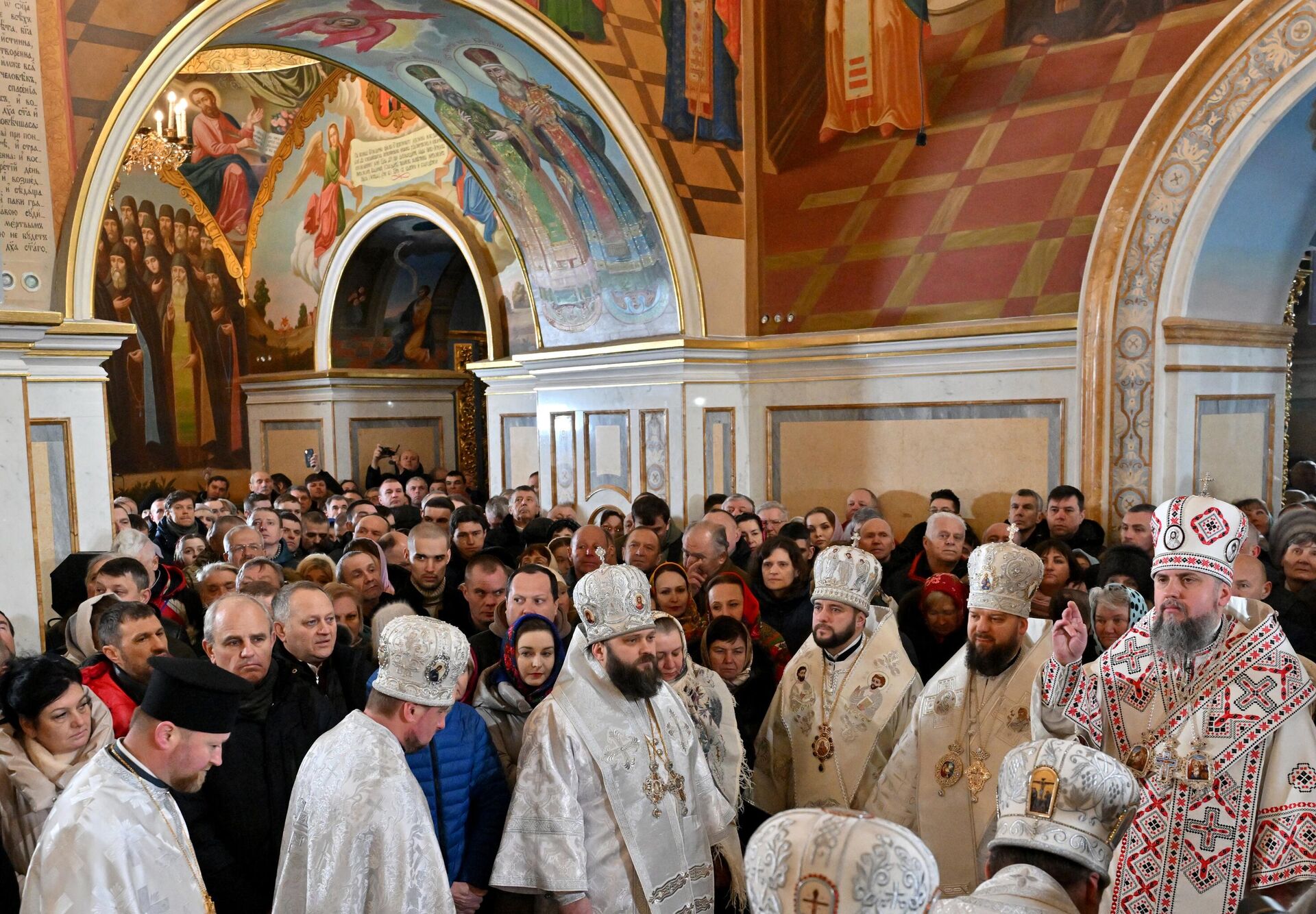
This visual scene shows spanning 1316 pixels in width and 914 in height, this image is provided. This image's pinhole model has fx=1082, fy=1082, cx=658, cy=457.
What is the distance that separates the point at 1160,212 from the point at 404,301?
10.7 meters

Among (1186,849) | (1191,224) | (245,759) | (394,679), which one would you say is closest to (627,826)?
(394,679)

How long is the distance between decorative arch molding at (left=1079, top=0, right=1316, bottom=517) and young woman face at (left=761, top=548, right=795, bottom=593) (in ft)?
12.9

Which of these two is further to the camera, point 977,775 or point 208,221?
point 208,221

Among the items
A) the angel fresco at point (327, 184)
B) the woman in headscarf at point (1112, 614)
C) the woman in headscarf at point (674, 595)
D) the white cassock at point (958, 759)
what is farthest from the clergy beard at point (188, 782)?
the angel fresco at point (327, 184)

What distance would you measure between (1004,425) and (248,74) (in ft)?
37.1

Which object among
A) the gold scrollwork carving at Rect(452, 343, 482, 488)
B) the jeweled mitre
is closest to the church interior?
the jeweled mitre

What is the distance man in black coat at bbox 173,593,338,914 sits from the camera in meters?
3.14

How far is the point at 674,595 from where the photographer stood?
5.12 metres

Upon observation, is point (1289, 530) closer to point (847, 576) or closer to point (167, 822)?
point (847, 576)

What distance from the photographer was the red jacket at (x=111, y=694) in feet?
11.9

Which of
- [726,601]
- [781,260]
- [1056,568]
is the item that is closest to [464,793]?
[726,601]

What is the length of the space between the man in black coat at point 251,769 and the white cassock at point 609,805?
2.34 ft

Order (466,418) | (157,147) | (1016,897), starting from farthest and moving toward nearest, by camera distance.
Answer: (466,418) → (157,147) → (1016,897)

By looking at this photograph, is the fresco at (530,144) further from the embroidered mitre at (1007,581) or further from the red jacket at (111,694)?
the embroidered mitre at (1007,581)
